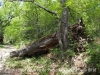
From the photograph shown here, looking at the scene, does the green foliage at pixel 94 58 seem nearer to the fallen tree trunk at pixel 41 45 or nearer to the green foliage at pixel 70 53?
the green foliage at pixel 70 53

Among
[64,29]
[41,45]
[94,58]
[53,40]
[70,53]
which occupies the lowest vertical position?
[70,53]

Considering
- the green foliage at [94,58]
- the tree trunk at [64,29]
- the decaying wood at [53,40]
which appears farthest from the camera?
the decaying wood at [53,40]

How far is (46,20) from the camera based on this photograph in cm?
1769

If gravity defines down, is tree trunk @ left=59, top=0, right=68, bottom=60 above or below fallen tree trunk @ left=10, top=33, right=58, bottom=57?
above

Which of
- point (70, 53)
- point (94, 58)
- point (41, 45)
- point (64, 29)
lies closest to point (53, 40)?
point (41, 45)

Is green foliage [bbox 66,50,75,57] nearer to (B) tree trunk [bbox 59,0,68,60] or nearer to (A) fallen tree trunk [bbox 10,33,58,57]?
(B) tree trunk [bbox 59,0,68,60]

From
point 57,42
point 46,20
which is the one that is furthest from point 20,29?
point 57,42

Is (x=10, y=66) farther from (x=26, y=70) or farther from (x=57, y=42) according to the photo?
(x=57, y=42)

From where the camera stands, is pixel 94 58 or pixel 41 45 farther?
pixel 41 45

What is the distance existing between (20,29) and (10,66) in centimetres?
947

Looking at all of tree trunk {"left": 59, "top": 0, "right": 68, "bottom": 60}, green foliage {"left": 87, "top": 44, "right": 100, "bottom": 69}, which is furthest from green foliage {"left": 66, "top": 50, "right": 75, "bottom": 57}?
green foliage {"left": 87, "top": 44, "right": 100, "bottom": 69}

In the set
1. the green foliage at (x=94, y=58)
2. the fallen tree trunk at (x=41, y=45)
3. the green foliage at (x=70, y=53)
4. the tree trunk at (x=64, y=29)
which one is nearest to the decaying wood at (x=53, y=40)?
the fallen tree trunk at (x=41, y=45)

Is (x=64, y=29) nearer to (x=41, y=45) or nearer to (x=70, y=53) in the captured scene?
(x=70, y=53)

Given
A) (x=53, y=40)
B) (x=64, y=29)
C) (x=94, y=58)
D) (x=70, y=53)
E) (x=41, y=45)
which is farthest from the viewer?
(x=41, y=45)
